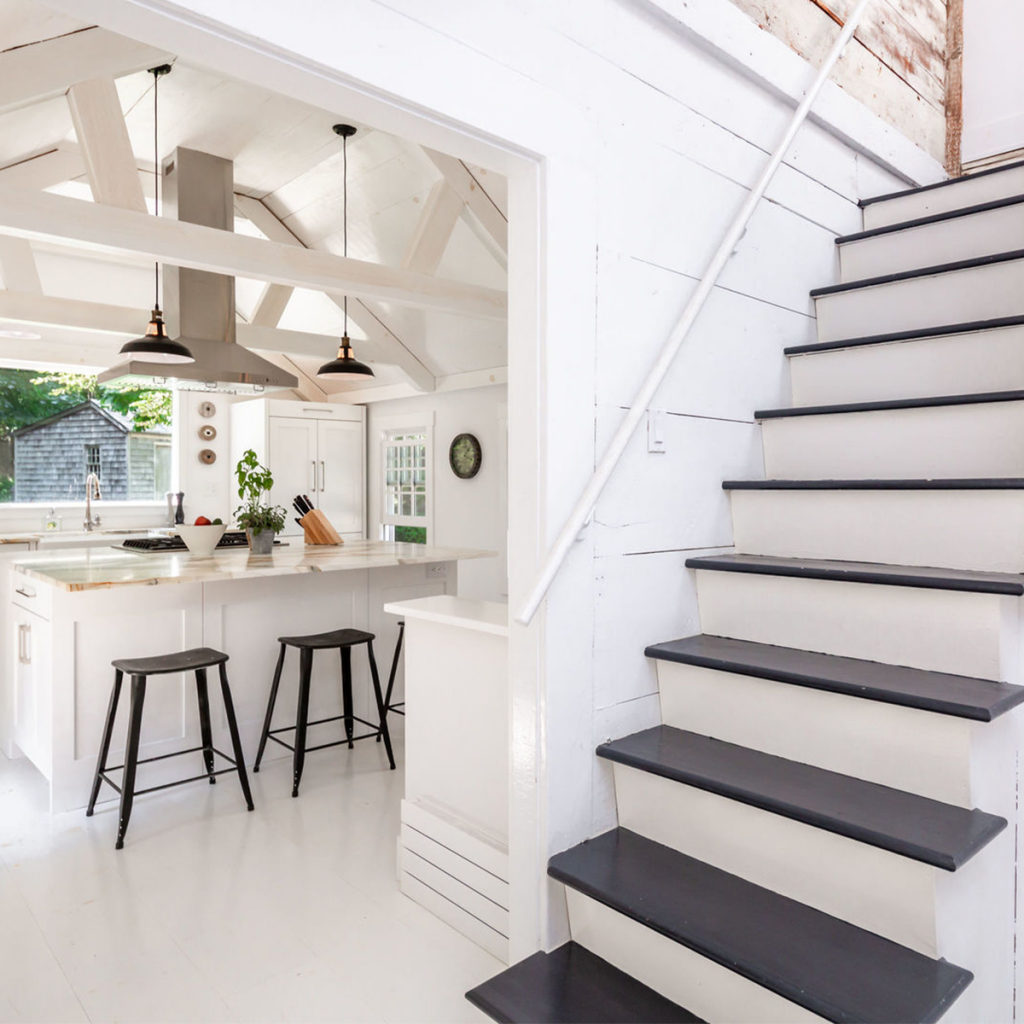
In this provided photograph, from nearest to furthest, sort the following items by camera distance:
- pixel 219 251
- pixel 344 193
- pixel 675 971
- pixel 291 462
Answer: pixel 675 971 → pixel 219 251 → pixel 344 193 → pixel 291 462

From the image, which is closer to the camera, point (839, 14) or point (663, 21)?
point (663, 21)

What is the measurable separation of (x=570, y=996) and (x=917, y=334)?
1.91 meters

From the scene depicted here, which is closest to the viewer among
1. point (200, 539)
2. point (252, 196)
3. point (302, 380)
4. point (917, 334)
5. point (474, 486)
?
point (917, 334)

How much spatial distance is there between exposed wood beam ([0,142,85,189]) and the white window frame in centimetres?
338

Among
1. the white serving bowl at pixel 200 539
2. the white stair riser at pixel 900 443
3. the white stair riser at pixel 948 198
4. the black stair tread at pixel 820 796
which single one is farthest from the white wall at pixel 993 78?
the white serving bowl at pixel 200 539

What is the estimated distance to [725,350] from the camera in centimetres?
213

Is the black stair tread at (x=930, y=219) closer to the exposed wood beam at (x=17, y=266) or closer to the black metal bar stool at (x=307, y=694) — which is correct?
the black metal bar stool at (x=307, y=694)

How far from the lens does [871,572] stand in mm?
1685

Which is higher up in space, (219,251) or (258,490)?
(219,251)

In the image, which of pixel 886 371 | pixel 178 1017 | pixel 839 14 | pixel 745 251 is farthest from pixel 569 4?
pixel 178 1017

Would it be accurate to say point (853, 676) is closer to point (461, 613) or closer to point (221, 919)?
point (461, 613)

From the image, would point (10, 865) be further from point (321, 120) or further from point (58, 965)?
point (321, 120)

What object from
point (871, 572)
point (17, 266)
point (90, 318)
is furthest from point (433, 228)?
point (871, 572)

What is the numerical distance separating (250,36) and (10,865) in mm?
2683
